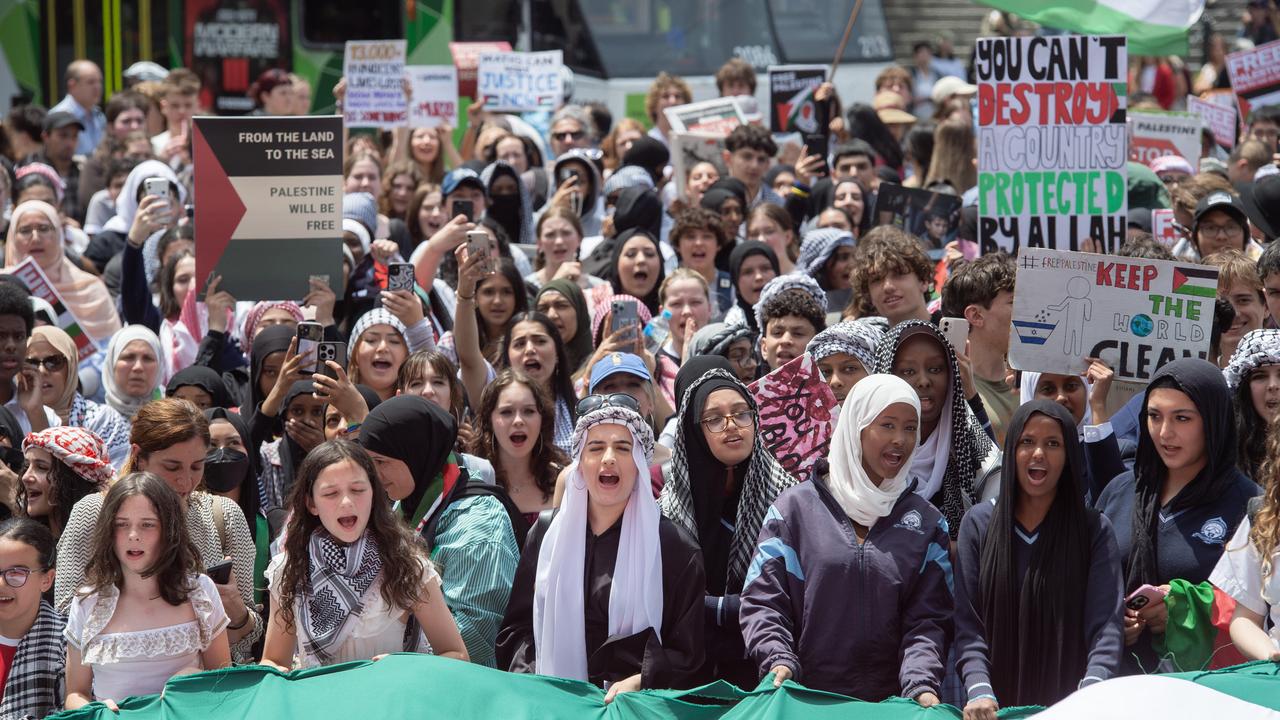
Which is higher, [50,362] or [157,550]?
[50,362]

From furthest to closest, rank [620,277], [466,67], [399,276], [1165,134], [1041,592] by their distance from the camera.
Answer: [466,67] < [1165,134] < [620,277] < [399,276] < [1041,592]

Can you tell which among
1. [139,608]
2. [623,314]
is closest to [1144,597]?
[139,608]

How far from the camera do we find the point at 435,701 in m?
4.75

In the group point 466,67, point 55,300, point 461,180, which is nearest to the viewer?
point 55,300

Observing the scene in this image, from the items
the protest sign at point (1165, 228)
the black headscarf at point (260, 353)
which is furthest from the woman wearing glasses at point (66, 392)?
the protest sign at point (1165, 228)

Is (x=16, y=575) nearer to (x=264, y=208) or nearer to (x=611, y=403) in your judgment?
(x=611, y=403)


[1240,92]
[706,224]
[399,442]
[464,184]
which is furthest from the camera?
[1240,92]

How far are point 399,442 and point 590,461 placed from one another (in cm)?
82

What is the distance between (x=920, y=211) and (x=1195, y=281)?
3823 millimetres

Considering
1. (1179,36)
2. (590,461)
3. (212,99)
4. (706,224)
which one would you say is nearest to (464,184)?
(706,224)

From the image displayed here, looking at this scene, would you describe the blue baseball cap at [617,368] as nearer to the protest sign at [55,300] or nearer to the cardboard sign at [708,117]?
the protest sign at [55,300]

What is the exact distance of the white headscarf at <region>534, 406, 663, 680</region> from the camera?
5.13 metres

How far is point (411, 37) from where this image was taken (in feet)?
58.1

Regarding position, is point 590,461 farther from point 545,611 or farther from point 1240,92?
point 1240,92
